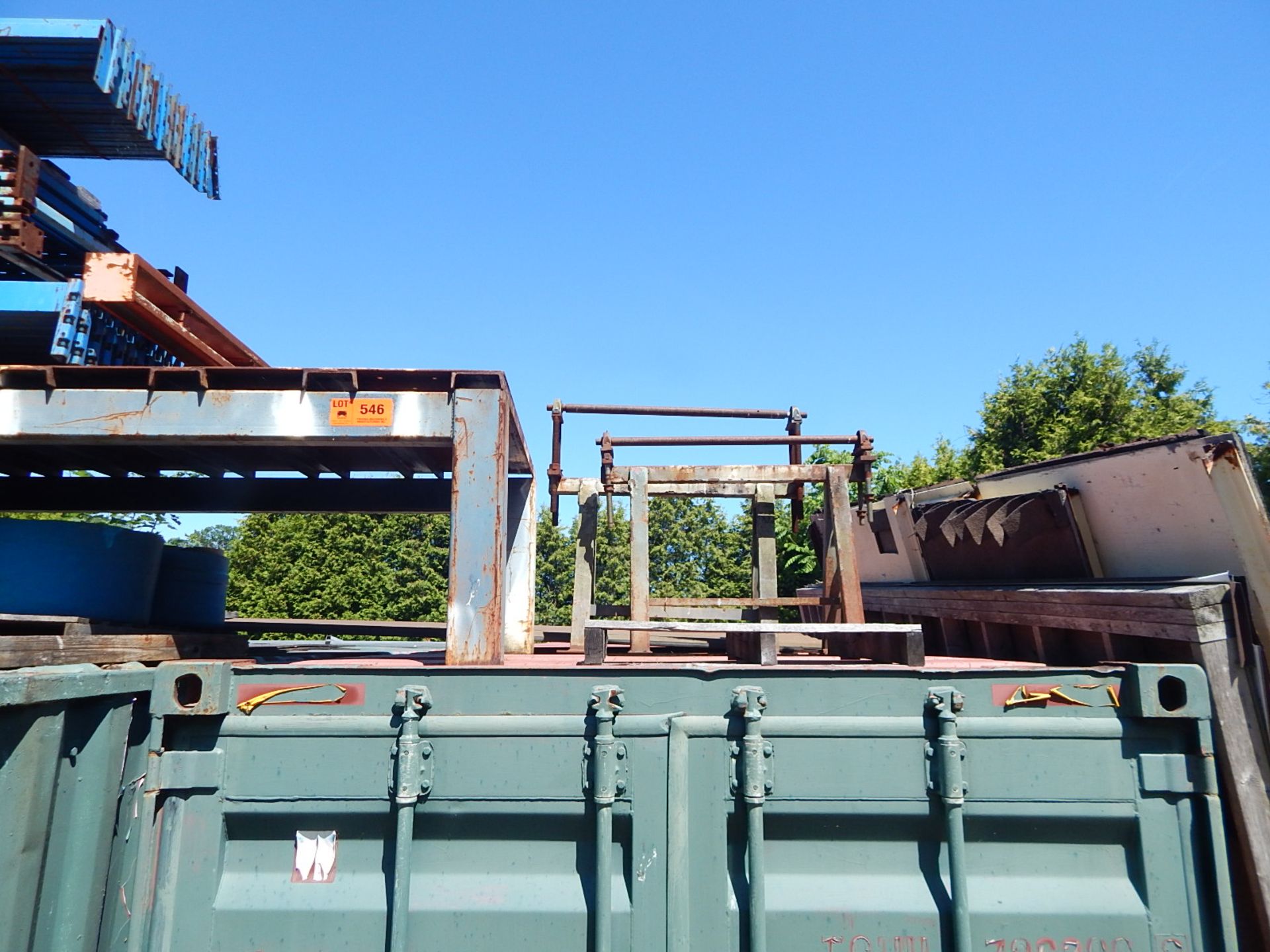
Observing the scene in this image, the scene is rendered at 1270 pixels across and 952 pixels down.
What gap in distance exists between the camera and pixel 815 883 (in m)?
2.85

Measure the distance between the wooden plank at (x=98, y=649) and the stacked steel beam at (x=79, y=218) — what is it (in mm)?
1579

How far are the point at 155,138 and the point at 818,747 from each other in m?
7.52

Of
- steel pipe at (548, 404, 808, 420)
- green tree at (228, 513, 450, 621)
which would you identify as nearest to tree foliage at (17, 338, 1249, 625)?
green tree at (228, 513, 450, 621)

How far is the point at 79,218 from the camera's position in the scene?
5188mm

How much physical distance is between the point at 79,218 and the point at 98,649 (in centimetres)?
356

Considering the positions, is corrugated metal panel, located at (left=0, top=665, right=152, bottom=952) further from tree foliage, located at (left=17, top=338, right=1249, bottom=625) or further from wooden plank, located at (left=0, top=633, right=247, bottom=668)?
tree foliage, located at (left=17, top=338, right=1249, bottom=625)

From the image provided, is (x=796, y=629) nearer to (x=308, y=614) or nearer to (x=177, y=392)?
(x=177, y=392)

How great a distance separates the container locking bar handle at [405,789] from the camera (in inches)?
107

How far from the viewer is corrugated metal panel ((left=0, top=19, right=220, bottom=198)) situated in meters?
5.38

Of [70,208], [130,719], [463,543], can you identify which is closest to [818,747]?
[463,543]

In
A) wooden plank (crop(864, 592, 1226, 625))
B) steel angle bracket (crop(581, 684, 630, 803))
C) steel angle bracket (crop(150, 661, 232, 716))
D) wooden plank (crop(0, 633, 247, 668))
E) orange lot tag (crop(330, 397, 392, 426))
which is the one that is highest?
orange lot tag (crop(330, 397, 392, 426))

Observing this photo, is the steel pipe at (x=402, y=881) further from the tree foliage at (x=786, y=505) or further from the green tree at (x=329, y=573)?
the green tree at (x=329, y=573)

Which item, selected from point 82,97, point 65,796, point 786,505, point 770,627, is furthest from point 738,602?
point 786,505

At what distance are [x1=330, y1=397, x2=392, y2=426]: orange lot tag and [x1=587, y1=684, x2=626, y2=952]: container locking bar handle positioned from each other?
1.80 m
